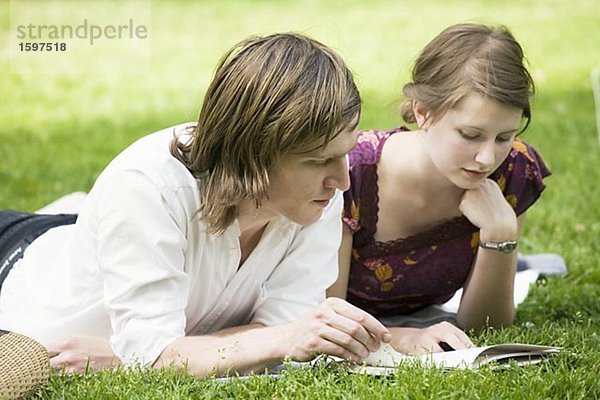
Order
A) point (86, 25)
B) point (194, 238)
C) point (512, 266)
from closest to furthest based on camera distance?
1. point (194, 238)
2. point (512, 266)
3. point (86, 25)

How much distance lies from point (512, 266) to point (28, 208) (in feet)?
10.2

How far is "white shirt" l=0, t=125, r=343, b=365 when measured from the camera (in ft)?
11.4

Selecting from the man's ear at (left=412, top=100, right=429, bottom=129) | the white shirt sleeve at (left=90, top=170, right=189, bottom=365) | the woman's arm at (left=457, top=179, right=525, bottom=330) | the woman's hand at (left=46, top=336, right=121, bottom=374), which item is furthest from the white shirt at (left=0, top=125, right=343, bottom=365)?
the woman's arm at (left=457, top=179, right=525, bottom=330)

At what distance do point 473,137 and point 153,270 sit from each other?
1252 millimetres

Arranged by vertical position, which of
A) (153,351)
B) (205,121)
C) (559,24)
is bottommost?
(153,351)

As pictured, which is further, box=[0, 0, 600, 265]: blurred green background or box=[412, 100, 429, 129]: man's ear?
box=[0, 0, 600, 265]: blurred green background

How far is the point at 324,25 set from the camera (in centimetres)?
1254

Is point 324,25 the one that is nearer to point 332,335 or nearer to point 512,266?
point 512,266

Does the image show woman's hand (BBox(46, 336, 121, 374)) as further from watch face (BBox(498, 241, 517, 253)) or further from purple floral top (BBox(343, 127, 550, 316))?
watch face (BBox(498, 241, 517, 253))

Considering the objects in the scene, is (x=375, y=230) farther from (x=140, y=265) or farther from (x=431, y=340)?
(x=140, y=265)

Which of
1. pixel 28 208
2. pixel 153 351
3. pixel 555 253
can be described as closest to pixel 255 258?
pixel 153 351

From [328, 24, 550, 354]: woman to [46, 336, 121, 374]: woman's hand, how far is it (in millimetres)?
1020

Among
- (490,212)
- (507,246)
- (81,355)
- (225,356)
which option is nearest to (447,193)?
(490,212)

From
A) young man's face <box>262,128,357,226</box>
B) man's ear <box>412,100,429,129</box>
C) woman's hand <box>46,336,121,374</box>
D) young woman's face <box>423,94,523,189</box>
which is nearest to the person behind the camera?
young man's face <box>262,128,357,226</box>
